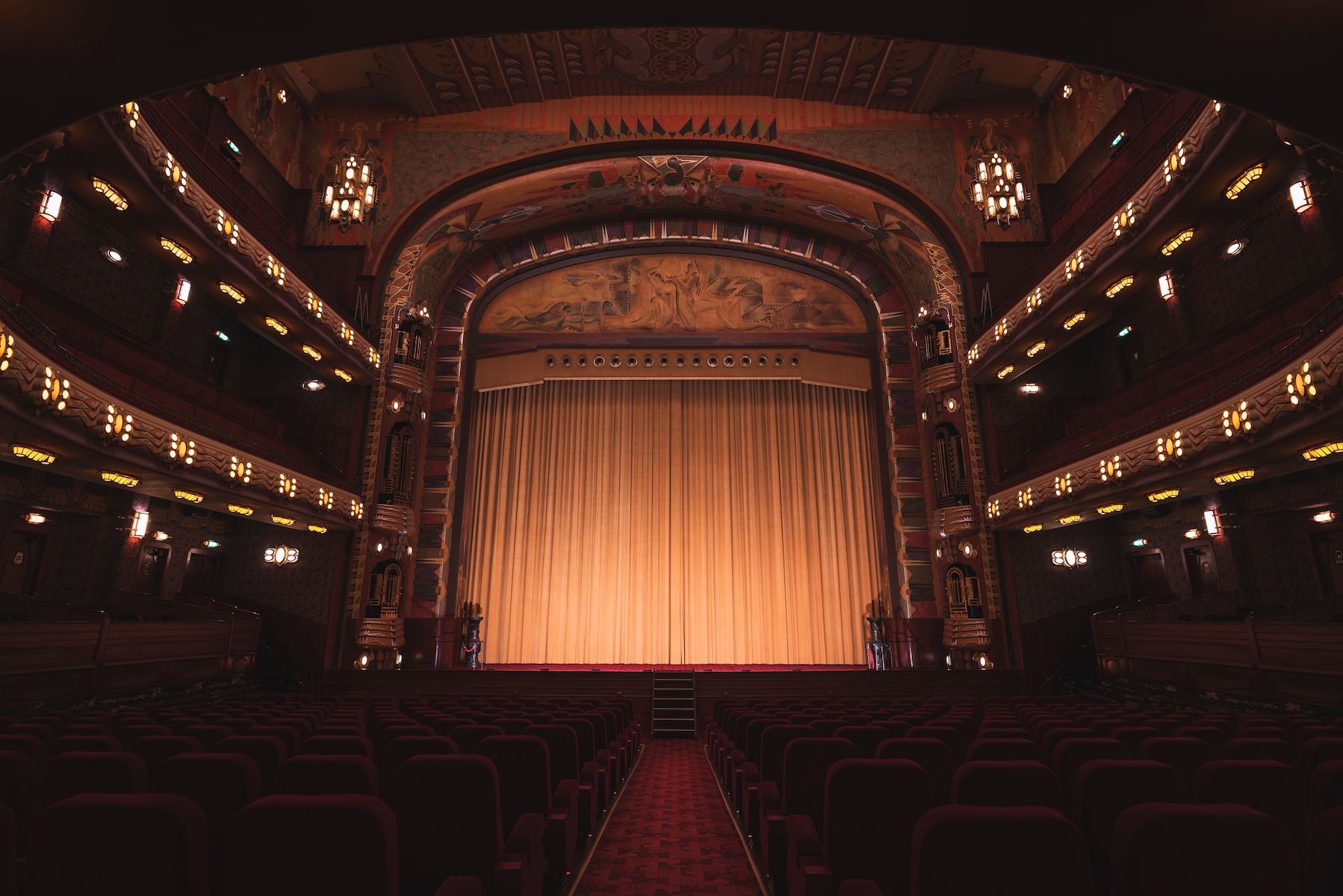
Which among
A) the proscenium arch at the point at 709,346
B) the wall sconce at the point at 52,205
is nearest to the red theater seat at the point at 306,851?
the wall sconce at the point at 52,205

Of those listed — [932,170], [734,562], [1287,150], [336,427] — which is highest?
[932,170]

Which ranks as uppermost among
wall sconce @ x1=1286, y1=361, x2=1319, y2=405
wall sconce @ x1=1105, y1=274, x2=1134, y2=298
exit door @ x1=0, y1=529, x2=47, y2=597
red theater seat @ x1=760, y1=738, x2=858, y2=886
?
wall sconce @ x1=1105, y1=274, x2=1134, y2=298

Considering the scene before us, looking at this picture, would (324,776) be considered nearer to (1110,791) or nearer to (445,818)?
(445,818)

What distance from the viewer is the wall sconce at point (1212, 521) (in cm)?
1217

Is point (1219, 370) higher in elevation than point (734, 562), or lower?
higher

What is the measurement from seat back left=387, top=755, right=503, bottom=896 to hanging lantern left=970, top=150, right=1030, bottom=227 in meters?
16.0

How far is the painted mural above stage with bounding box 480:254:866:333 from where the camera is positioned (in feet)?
60.1

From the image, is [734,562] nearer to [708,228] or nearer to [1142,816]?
[708,228]

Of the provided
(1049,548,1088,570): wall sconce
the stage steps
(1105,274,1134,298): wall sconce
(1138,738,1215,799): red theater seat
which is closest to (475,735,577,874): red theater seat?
(1138,738,1215,799): red theater seat

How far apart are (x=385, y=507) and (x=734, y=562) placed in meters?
8.95

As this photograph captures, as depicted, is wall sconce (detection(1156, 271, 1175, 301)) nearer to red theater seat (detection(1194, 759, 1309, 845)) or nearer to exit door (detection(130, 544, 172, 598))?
red theater seat (detection(1194, 759, 1309, 845))

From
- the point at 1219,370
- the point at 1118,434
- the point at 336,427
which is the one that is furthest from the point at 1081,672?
the point at 336,427

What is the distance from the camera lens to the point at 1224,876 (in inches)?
59.2

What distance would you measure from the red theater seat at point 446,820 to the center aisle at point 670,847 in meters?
1.20
